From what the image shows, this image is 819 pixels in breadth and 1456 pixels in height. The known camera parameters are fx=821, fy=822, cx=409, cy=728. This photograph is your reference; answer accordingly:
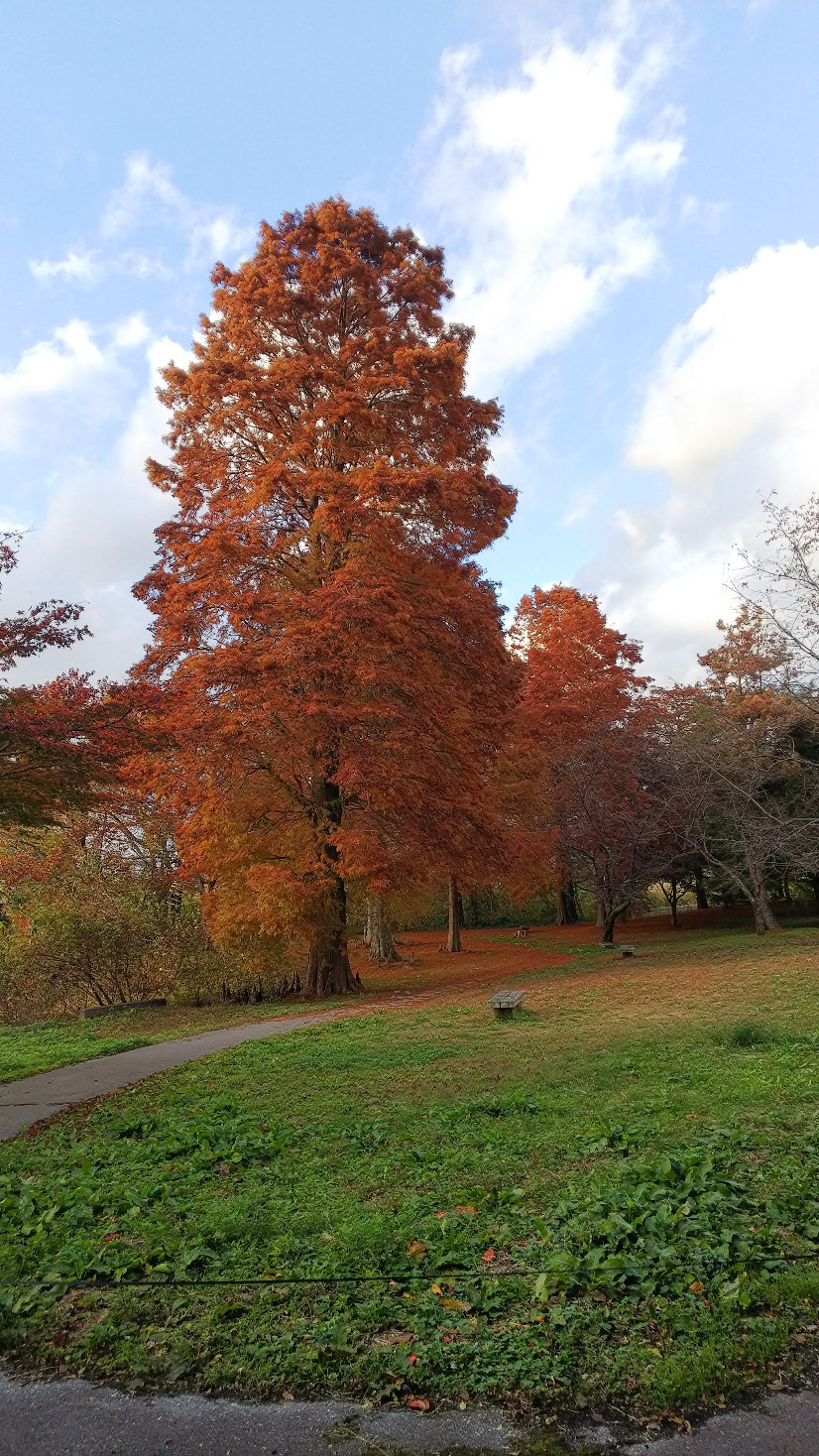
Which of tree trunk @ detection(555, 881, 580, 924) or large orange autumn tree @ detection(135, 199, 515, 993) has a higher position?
large orange autumn tree @ detection(135, 199, 515, 993)

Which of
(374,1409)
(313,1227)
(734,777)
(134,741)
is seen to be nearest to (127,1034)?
(134,741)

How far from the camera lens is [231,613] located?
14.3m

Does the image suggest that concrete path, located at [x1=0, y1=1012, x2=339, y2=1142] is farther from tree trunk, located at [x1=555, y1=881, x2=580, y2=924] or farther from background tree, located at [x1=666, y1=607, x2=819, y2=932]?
tree trunk, located at [x1=555, y1=881, x2=580, y2=924]

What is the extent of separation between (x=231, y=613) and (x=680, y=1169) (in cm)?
1180

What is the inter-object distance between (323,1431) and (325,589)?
12144 millimetres

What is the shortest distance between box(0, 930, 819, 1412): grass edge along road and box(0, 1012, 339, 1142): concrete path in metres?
0.66

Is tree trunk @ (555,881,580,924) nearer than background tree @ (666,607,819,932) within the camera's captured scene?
No

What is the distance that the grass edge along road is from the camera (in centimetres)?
293

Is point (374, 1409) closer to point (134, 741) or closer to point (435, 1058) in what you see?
point (435, 1058)

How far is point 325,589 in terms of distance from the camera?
13.8 m

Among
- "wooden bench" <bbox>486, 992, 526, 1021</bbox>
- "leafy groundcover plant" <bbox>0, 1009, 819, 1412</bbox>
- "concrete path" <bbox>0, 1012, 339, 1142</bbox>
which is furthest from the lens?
"wooden bench" <bbox>486, 992, 526, 1021</bbox>

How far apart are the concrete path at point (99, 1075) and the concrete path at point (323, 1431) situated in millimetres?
4148

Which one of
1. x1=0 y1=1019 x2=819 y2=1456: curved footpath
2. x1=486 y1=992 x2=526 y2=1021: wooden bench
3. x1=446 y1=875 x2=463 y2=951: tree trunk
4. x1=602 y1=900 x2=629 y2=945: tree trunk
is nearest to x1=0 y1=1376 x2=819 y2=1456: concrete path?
x1=0 y1=1019 x2=819 y2=1456: curved footpath

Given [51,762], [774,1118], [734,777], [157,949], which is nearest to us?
[774,1118]
